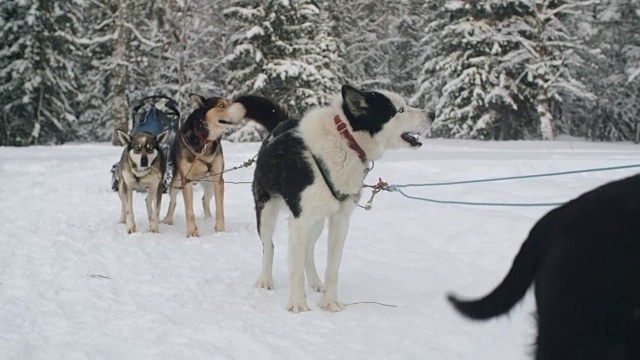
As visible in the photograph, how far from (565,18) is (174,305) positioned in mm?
32206

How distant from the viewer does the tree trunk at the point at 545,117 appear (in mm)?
27828

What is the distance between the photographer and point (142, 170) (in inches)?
313

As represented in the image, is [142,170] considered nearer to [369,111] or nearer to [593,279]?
[369,111]

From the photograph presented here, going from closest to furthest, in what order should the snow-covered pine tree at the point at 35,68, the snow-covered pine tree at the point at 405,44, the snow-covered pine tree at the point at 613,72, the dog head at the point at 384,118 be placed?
1. the dog head at the point at 384,118
2. the snow-covered pine tree at the point at 35,68
3. the snow-covered pine tree at the point at 613,72
4. the snow-covered pine tree at the point at 405,44

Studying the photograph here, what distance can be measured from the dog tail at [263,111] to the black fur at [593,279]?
4.93 m

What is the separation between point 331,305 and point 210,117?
4158mm

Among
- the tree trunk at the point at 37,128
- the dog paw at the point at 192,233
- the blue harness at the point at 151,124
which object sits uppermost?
the blue harness at the point at 151,124

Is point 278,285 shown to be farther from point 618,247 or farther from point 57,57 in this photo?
point 57,57

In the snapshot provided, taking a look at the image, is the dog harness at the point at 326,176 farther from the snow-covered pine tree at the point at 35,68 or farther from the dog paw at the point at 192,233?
the snow-covered pine tree at the point at 35,68

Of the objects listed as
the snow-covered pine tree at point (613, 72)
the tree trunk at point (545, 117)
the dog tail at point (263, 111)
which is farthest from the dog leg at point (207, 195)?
the snow-covered pine tree at point (613, 72)

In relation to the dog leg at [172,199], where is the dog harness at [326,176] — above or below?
above

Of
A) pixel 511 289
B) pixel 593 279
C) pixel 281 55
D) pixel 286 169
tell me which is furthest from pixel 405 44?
pixel 593 279

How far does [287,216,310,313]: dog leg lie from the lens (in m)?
4.67

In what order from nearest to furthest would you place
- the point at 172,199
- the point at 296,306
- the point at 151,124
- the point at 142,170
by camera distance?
the point at 296,306, the point at 142,170, the point at 172,199, the point at 151,124
